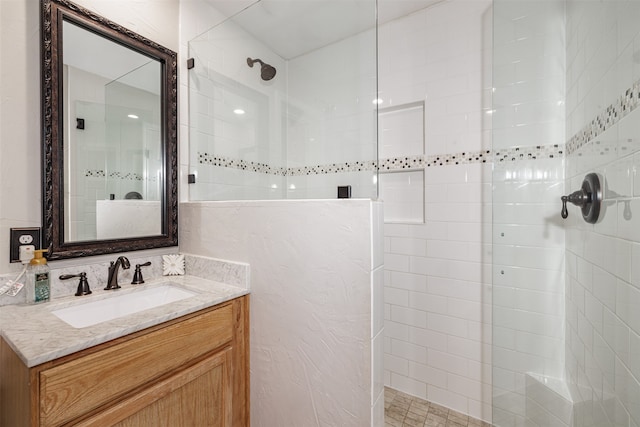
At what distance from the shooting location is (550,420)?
1.40 m

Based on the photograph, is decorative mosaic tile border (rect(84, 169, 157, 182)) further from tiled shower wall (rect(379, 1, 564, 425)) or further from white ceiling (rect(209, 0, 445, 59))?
tiled shower wall (rect(379, 1, 564, 425))

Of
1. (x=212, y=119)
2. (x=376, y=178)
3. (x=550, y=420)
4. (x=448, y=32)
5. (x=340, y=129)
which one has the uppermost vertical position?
(x=448, y=32)

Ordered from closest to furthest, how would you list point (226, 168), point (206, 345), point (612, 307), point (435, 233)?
point (612, 307), point (206, 345), point (226, 168), point (435, 233)

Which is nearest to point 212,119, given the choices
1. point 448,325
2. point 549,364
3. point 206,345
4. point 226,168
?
point 226,168

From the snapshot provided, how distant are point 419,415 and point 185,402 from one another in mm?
1437

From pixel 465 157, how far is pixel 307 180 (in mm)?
1032

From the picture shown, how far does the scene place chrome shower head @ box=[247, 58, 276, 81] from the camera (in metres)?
1.81

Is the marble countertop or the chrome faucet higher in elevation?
the chrome faucet

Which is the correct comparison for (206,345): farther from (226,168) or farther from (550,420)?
(550,420)

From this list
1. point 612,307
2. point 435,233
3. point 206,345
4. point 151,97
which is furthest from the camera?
point 435,233

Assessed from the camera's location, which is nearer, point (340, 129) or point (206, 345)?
point (206, 345)

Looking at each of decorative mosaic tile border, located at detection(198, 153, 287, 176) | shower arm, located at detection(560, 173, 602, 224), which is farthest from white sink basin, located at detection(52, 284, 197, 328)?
shower arm, located at detection(560, 173, 602, 224)

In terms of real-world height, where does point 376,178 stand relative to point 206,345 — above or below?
above

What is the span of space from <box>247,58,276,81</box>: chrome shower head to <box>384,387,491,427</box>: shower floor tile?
2.26m
